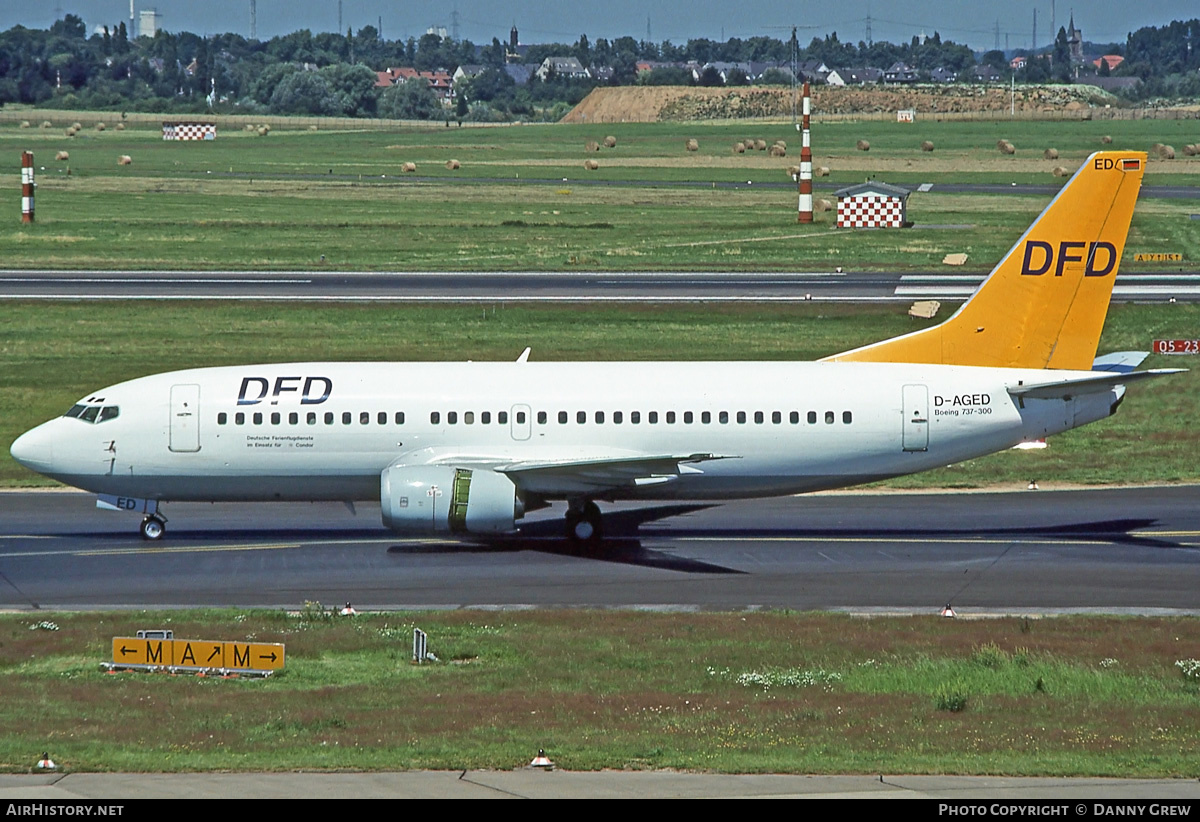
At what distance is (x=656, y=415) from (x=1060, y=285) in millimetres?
10142

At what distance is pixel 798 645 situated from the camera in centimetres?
2700

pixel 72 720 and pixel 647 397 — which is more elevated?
pixel 647 397

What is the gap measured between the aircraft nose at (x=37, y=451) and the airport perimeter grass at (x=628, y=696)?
26.5 feet

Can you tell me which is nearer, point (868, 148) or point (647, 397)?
point (647, 397)

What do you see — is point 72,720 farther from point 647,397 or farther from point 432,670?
point 647,397

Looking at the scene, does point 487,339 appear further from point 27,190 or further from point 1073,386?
point 27,190

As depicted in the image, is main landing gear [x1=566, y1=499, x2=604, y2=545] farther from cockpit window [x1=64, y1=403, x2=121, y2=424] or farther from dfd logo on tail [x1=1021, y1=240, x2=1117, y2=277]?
dfd logo on tail [x1=1021, y1=240, x2=1117, y2=277]

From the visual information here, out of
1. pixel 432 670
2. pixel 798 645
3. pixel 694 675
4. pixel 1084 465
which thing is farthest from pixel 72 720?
pixel 1084 465

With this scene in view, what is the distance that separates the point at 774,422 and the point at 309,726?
17016 millimetres

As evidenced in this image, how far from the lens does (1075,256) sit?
3684cm

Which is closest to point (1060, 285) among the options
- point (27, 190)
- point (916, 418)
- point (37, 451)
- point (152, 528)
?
point (916, 418)

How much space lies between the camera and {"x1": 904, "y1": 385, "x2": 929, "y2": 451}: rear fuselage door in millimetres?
36062

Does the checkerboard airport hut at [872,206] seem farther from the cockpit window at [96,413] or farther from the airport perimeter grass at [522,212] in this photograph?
the cockpit window at [96,413]

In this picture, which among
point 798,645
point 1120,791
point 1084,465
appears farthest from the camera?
point 1084,465
